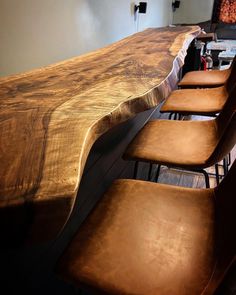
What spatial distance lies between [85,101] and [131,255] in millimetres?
521

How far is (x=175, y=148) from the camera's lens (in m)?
1.41

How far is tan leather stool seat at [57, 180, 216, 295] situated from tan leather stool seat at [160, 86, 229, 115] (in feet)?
3.18

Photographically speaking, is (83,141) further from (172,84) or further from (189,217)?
(172,84)

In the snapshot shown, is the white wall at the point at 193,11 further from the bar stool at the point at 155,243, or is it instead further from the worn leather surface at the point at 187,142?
the bar stool at the point at 155,243

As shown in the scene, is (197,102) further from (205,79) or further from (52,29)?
(52,29)

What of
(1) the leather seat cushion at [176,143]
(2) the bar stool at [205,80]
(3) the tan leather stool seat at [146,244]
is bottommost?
(3) the tan leather stool seat at [146,244]

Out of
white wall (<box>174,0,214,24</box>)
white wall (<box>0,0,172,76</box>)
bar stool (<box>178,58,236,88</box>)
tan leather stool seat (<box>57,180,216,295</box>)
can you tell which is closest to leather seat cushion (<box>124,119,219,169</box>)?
tan leather stool seat (<box>57,180,216,295</box>)

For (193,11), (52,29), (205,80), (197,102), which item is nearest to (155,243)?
(197,102)

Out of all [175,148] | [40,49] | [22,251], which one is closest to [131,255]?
[22,251]

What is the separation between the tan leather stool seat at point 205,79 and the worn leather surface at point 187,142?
985 mm

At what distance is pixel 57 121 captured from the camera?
0.83 meters

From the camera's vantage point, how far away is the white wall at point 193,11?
24.2ft

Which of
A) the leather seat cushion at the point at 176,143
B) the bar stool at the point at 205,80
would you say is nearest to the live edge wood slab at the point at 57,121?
the leather seat cushion at the point at 176,143

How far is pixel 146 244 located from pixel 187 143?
718 mm
